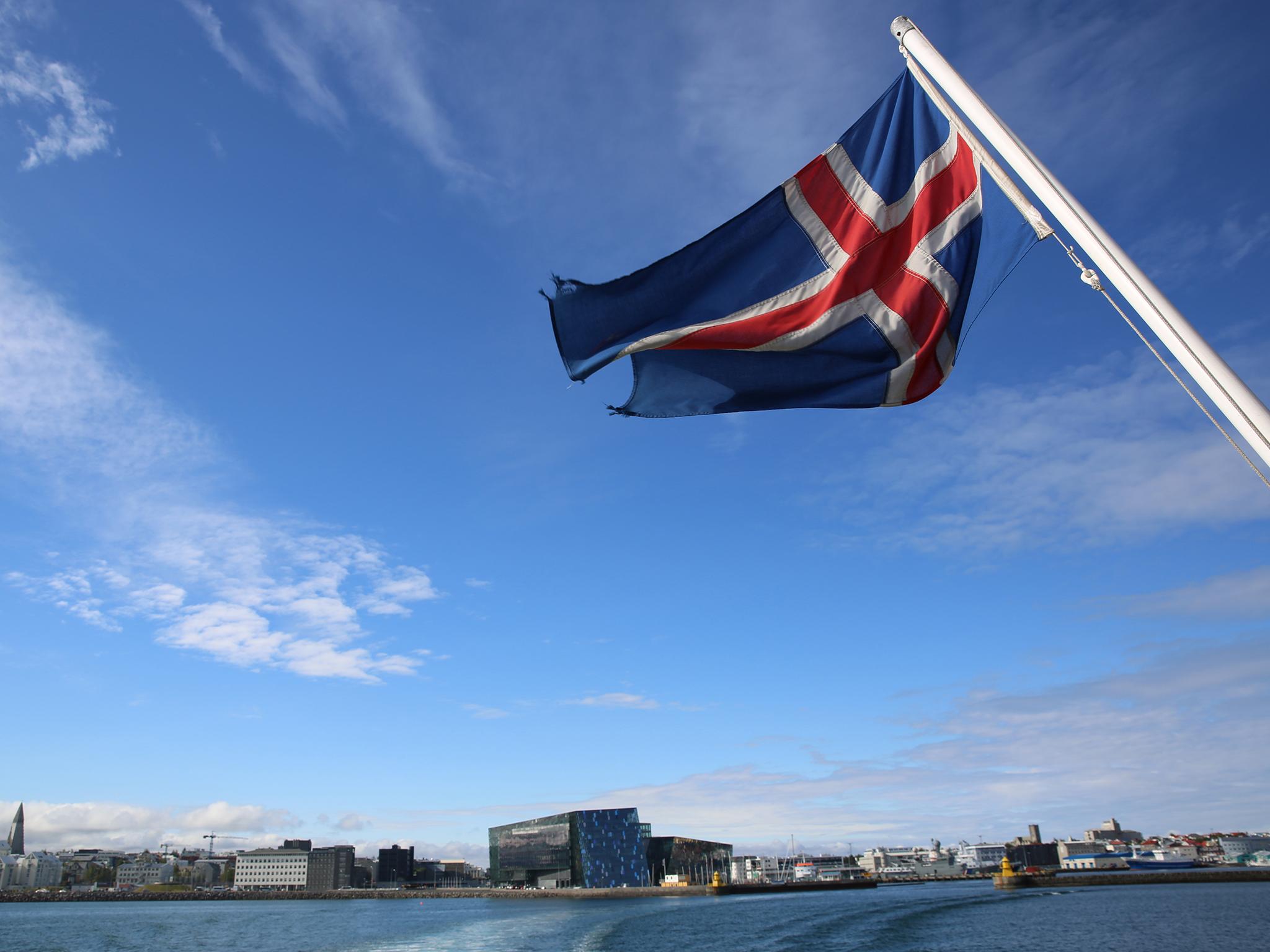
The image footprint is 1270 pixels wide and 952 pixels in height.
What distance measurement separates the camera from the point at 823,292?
22.1 feet

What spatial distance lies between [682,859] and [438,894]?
54.7 meters

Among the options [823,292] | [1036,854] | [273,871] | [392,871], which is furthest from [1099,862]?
[823,292]

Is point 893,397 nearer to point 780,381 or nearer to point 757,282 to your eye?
point 780,381

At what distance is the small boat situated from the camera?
133m

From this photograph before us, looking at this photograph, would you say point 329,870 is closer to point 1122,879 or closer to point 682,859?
→ point 682,859

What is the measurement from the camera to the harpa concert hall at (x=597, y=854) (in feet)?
427

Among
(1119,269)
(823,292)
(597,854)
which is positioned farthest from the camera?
(597,854)

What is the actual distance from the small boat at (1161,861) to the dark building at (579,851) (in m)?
78.9

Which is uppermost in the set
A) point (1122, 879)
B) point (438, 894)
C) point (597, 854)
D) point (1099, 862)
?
point (597, 854)

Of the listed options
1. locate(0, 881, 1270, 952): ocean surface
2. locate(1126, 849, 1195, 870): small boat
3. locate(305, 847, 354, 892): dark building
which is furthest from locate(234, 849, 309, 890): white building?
locate(1126, 849, 1195, 870): small boat

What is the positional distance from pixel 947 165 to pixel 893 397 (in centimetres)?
184

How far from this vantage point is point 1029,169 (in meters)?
4.80

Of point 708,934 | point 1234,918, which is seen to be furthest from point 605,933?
point 1234,918

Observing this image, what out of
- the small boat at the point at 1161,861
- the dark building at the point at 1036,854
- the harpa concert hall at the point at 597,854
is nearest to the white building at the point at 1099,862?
→ the small boat at the point at 1161,861
